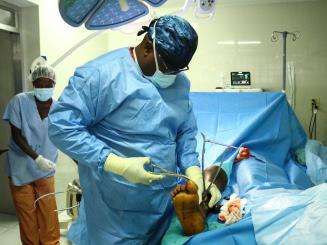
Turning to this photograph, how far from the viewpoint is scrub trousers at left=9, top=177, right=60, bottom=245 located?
2.24 metres

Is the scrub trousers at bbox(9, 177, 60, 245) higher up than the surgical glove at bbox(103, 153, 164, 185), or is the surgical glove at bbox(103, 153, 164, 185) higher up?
the surgical glove at bbox(103, 153, 164, 185)

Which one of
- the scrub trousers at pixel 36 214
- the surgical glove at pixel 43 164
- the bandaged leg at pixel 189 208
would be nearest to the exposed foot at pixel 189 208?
the bandaged leg at pixel 189 208

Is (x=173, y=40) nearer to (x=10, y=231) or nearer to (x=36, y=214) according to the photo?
(x=36, y=214)

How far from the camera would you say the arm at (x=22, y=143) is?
2195 millimetres

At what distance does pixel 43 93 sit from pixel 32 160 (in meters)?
0.46

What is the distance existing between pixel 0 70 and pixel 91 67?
6.78 feet

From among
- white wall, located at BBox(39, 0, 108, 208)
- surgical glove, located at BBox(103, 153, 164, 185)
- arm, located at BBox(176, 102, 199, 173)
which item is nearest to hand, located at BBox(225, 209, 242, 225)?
arm, located at BBox(176, 102, 199, 173)

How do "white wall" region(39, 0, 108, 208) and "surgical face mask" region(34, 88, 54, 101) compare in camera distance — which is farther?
"white wall" region(39, 0, 108, 208)

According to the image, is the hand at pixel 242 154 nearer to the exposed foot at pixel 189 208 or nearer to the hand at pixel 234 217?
the hand at pixel 234 217

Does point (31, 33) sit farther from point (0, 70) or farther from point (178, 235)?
point (178, 235)

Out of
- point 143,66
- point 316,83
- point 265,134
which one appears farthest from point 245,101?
point 143,66

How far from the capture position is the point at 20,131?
223cm

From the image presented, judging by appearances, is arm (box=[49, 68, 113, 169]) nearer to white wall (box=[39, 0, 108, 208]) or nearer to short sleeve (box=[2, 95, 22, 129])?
short sleeve (box=[2, 95, 22, 129])

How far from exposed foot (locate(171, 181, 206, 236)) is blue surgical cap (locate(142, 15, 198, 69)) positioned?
1.46 feet
